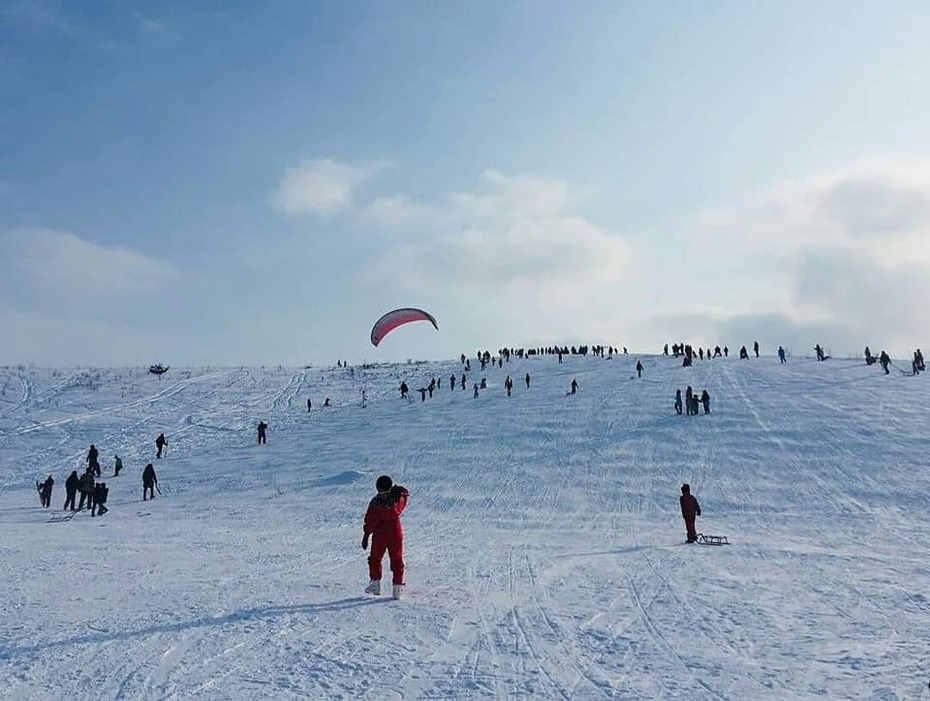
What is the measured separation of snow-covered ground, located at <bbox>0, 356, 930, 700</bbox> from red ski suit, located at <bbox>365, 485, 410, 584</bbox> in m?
0.39

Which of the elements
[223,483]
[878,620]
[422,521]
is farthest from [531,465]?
[878,620]

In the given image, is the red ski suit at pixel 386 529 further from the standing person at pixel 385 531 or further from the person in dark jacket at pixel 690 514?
the person in dark jacket at pixel 690 514

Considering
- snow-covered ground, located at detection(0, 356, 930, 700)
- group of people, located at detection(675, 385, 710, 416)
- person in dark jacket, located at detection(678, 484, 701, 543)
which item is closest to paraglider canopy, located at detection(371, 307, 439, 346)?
snow-covered ground, located at detection(0, 356, 930, 700)

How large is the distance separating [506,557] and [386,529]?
338cm

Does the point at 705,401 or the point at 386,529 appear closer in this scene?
the point at 386,529

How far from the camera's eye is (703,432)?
25391 mm

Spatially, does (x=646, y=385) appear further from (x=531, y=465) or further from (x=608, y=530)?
(x=608, y=530)

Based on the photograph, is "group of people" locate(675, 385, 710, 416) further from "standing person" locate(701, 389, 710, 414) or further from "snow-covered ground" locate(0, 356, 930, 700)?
"snow-covered ground" locate(0, 356, 930, 700)

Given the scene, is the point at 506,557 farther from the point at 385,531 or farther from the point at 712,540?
the point at 712,540

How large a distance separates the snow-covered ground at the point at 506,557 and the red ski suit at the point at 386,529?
39cm

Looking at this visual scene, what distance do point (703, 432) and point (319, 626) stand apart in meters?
21.5

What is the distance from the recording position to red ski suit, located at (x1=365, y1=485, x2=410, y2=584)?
734 cm

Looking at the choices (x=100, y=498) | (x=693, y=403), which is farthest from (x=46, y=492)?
(x=693, y=403)

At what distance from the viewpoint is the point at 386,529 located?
7.41 metres
